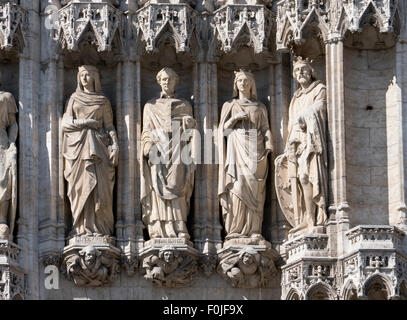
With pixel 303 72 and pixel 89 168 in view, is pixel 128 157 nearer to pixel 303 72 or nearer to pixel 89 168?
pixel 89 168

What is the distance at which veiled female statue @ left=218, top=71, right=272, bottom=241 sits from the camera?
36375 mm

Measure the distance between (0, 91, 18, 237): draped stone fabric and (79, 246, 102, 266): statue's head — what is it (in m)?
0.96

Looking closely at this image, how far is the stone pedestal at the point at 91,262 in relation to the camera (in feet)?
118

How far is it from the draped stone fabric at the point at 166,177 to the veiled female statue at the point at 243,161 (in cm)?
45

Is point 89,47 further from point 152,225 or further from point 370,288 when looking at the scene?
point 370,288

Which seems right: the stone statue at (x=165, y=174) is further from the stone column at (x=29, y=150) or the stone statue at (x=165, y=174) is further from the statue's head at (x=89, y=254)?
the stone column at (x=29, y=150)

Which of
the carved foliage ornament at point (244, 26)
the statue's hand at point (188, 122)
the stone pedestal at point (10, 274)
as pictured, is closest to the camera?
the stone pedestal at point (10, 274)

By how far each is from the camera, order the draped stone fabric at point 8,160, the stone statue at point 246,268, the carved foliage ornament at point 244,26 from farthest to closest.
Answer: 1. the carved foliage ornament at point 244,26
2. the draped stone fabric at point 8,160
3. the stone statue at point 246,268

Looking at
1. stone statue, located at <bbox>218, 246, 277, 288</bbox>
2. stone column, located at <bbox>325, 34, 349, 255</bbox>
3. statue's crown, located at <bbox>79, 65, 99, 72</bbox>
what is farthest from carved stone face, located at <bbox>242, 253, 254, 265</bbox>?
statue's crown, located at <bbox>79, 65, 99, 72</bbox>

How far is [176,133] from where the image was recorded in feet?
120

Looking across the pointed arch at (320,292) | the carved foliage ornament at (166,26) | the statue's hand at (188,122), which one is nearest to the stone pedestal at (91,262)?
the statue's hand at (188,122)

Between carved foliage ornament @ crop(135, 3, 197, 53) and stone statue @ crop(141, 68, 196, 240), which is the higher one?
carved foliage ornament @ crop(135, 3, 197, 53)

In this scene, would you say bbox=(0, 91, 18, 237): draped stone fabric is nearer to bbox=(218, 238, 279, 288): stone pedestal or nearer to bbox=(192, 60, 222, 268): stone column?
bbox=(192, 60, 222, 268): stone column

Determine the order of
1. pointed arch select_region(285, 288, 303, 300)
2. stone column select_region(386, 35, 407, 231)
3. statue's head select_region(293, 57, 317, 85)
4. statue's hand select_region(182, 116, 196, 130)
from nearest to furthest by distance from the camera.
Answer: pointed arch select_region(285, 288, 303, 300)
stone column select_region(386, 35, 407, 231)
statue's head select_region(293, 57, 317, 85)
statue's hand select_region(182, 116, 196, 130)
